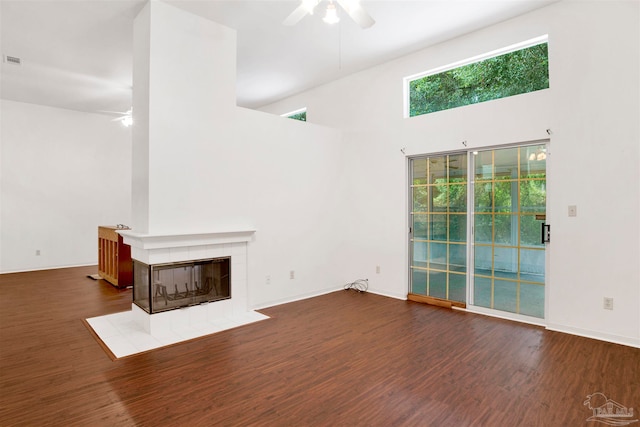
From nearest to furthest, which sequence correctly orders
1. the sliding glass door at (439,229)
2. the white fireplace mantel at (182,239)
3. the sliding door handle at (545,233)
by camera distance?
1. the white fireplace mantel at (182,239)
2. the sliding door handle at (545,233)
3. the sliding glass door at (439,229)

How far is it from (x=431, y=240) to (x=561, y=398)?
8.43 ft

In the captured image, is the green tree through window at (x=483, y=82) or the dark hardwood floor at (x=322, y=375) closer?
the dark hardwood floor at (x=322, y=375)

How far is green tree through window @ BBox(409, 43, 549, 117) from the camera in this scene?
384cm

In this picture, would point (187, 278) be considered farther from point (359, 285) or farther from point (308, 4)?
point (308, 4)

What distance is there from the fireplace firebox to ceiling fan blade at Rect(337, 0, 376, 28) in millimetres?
2855

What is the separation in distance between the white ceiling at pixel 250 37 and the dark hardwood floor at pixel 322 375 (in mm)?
3398

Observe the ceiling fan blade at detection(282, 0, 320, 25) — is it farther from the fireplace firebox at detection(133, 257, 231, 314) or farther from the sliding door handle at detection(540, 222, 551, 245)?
the sliding door handle at detection(540, 222, 551, 245)

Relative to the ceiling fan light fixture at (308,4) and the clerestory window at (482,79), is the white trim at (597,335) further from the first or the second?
the ceiling fan light fixture at (308,4)

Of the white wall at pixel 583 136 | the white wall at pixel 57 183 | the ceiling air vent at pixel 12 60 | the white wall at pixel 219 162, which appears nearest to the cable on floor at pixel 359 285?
the white wall at pixel 219 162

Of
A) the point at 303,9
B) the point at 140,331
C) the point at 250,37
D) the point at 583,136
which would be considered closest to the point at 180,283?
the point at 140,331

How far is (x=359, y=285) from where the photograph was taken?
5.46m

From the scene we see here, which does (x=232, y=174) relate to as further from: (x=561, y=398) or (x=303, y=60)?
(x=561, y=398)

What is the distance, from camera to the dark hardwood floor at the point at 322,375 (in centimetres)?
216

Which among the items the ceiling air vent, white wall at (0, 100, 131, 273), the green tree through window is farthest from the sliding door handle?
white wall at (0, 100, 131, 273)
